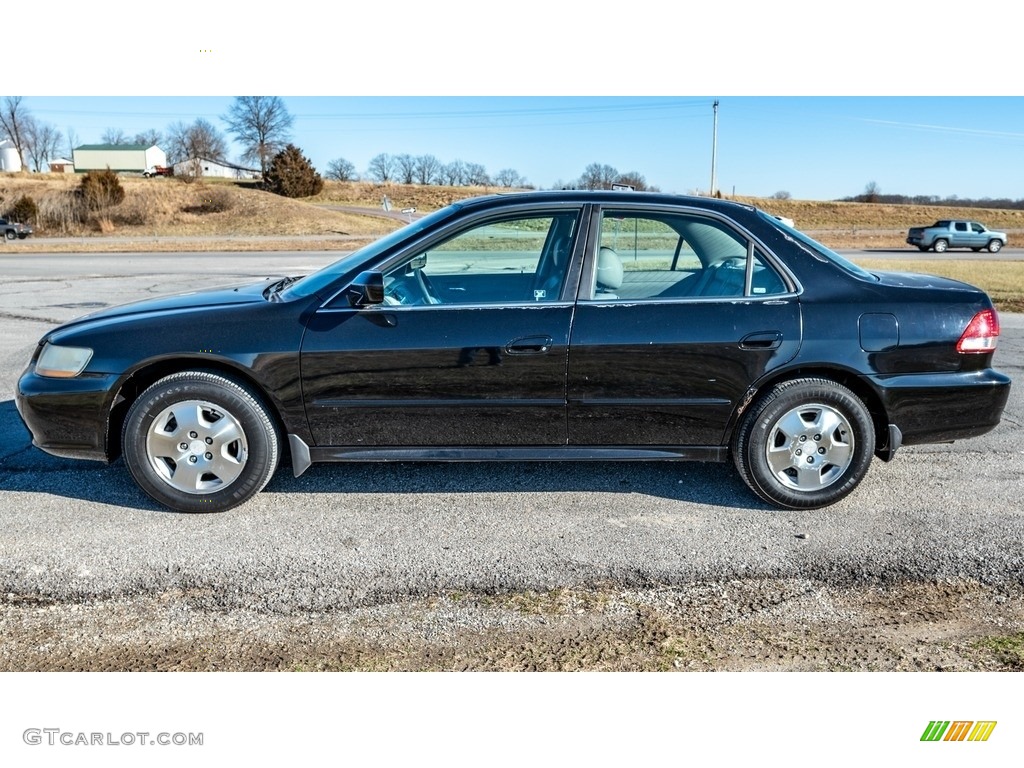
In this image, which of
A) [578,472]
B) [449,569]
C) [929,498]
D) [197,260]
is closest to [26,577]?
[449,569]

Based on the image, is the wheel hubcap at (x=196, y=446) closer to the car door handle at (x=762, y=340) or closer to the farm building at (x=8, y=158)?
the car door handle at (x=762, y=340)

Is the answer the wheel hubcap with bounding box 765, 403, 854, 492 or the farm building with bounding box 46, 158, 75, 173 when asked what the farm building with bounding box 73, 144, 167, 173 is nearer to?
the farm building with bounding box 46, 158, 75, 173

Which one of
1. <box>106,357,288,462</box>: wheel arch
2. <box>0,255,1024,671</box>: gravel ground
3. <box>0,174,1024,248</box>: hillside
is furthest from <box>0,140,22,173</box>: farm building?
<box>0,255,1024,671</box>: gravel ground

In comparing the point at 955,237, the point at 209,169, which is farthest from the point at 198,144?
the point at 955,237

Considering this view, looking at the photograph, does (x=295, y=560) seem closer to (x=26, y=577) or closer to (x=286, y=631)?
(x=286, y=631)

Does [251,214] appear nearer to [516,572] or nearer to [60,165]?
[516,572]

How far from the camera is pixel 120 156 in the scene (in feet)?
291

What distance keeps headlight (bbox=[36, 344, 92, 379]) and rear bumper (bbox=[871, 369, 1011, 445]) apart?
404 cm

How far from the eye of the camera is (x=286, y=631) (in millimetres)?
2941

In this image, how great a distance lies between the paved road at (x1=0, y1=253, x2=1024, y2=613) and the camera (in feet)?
11.0

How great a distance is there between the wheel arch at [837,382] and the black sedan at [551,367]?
1 cm

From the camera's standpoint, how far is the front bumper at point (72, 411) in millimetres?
3996

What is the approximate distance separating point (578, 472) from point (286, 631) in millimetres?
2159

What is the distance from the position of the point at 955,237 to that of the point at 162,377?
116 feet
